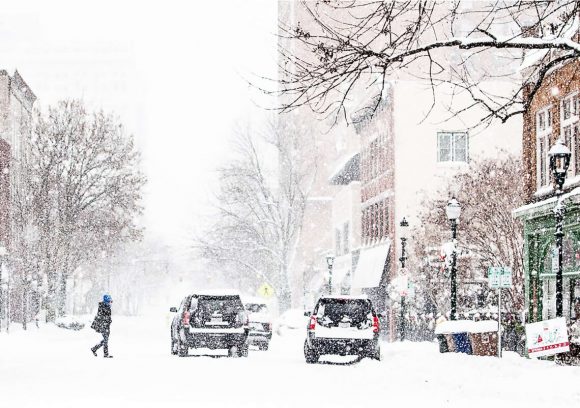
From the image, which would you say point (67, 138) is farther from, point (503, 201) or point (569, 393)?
point (569, 393)

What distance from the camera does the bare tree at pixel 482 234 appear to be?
1475 inches

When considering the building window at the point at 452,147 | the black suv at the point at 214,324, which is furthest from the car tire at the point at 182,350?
the building window at the point at 452,147

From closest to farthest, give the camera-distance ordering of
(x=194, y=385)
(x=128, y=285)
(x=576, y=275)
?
1. (x=194, y=385)
2. (x=576, y=275)
3. (x=128, y=285)

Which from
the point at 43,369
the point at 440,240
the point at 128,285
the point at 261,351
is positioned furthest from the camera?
the point at 128,285

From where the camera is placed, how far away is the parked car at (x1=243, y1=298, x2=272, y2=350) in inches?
1463

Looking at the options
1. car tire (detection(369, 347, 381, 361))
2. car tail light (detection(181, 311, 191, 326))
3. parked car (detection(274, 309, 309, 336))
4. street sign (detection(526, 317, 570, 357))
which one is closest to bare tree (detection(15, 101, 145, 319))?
parked car (detection(274, 309, 309, 336))

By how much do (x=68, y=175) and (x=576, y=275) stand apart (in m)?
38.7

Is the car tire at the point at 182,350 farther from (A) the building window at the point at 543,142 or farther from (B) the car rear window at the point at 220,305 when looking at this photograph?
(A) the building window at the point at 543,142

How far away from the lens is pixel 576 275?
27.3m

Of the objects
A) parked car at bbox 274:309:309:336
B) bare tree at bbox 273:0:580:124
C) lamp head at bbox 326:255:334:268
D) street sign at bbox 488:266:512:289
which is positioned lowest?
parked car at bbox 274:309:309:336

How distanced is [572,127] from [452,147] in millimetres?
22244

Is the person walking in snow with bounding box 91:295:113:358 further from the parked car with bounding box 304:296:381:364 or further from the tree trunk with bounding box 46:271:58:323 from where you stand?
the tree trunk with bounding box 46:271:58:323

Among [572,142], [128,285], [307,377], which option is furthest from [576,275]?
[128,285]

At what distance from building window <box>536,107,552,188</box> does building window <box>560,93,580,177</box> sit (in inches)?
41.1
